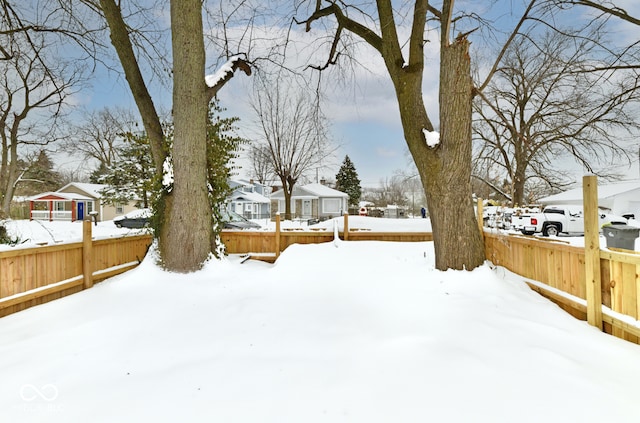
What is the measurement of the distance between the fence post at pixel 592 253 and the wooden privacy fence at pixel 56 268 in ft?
21.8

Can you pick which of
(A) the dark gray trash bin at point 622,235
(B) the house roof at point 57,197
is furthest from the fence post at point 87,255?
(B) the house roof at point 57,197

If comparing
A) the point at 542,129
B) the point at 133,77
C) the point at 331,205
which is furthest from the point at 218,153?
the point at 331,205

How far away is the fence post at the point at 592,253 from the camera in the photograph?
324cm

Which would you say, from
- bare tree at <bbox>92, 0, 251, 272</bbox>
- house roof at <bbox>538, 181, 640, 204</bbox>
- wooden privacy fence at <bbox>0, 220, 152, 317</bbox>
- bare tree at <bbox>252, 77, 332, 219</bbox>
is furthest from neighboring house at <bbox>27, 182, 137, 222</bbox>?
house roof at <bbox>538, 181, 640, 204</bbox>

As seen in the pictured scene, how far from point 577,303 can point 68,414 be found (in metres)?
4.67

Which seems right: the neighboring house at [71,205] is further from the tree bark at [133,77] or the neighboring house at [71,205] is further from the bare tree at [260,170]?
the tree bark at [133,77]

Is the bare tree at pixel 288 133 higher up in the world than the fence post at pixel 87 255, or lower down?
higher up

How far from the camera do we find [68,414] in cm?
199

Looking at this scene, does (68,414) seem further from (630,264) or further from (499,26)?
(499,26)

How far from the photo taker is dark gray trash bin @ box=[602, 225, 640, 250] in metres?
4.93

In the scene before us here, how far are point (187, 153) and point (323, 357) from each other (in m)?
4.33

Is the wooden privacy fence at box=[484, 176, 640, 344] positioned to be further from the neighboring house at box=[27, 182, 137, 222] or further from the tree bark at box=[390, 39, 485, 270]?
the neighboring house at box=[27, 182, 137, 222]

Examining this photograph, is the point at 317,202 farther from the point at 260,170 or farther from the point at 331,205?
the point at 260,170
